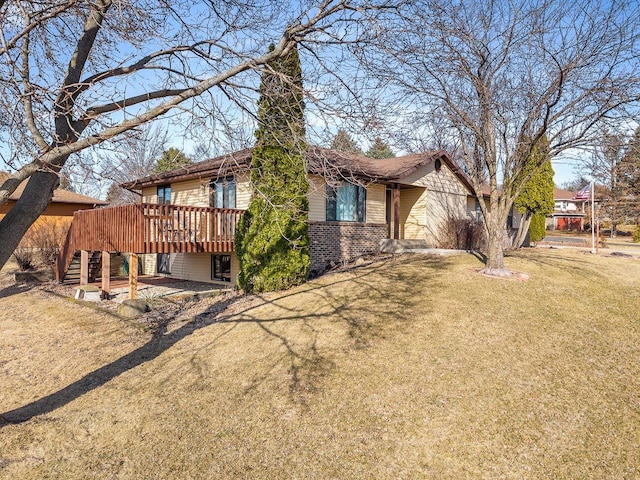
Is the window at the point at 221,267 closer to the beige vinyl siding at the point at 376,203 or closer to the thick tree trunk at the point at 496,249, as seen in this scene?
the beige vinyl siding at the point at 376,203

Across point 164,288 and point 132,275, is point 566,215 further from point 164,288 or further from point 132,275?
point 132,275

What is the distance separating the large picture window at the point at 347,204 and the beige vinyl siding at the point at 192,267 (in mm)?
4110

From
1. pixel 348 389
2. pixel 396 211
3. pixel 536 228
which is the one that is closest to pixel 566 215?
pixel 536 228

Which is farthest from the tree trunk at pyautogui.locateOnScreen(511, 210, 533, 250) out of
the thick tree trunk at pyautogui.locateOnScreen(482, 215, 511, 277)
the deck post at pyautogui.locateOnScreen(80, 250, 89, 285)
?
the deck post at pyautogui.locateOnScreen(80, 250, 89, 285)

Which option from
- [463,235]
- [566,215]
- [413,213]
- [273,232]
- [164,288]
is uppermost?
[566,215]

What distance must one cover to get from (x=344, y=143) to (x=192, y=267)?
11.6 m

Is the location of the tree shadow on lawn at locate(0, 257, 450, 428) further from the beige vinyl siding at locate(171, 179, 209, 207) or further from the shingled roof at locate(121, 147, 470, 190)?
the beige vinyl siding at locate(171, 179, 209, 207)

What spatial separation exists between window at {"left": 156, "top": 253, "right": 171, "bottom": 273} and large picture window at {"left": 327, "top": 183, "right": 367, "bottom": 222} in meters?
7.57

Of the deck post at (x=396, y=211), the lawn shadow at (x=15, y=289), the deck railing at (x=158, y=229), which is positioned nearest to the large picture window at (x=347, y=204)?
the deck post at (x=396, y=211)

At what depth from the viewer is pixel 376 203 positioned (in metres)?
16.1

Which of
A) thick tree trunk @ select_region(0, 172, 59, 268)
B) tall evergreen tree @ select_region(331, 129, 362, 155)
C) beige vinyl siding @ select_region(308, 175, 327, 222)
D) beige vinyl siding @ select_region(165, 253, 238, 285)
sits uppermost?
tall evergreen tree @ select_region(331, 129, 362, 155)

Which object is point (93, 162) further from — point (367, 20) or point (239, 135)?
point (367, 20)

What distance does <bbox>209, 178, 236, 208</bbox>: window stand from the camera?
1425 cm

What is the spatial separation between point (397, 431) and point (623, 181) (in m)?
48.0
